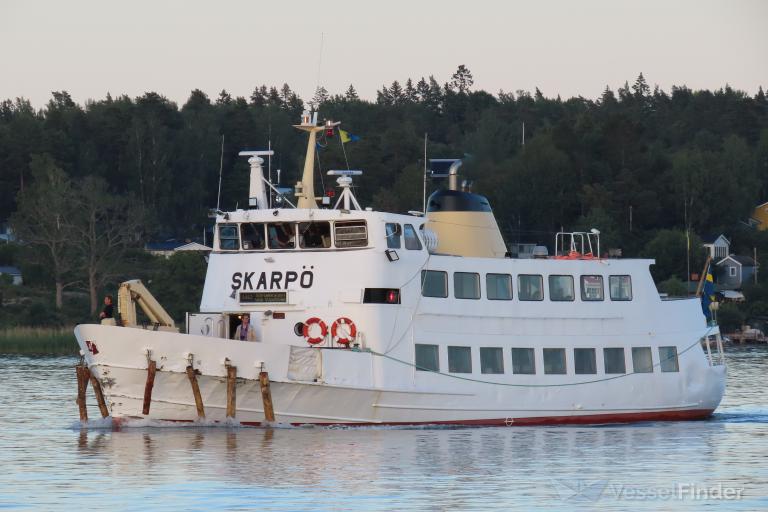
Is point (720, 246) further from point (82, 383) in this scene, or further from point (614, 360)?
point (82, 383)

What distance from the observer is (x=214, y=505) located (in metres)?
25.0

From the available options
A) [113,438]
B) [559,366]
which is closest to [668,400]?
[559,366]

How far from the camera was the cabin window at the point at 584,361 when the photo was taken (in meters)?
36.6

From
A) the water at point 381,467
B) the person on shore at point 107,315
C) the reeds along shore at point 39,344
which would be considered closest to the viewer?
the water at point 381,467

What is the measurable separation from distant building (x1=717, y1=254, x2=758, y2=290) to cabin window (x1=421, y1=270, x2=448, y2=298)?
65.6m

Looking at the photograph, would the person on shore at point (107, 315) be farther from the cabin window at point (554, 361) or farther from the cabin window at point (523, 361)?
Answer: the cabin window at point (554, 361)

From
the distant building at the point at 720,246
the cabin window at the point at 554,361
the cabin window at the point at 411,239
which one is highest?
the distant building at the point at 720,246

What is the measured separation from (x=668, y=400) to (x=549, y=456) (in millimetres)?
8287

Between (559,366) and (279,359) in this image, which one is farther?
(559,366)

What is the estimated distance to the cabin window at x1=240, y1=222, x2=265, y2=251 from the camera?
34.5m

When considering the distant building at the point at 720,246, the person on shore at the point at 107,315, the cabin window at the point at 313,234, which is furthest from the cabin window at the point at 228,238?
the distant building at the point at 720,246

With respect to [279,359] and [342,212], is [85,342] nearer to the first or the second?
[279,359]

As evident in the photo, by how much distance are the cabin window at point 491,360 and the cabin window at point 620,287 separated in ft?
12.8

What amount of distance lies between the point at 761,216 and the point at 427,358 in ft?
283
